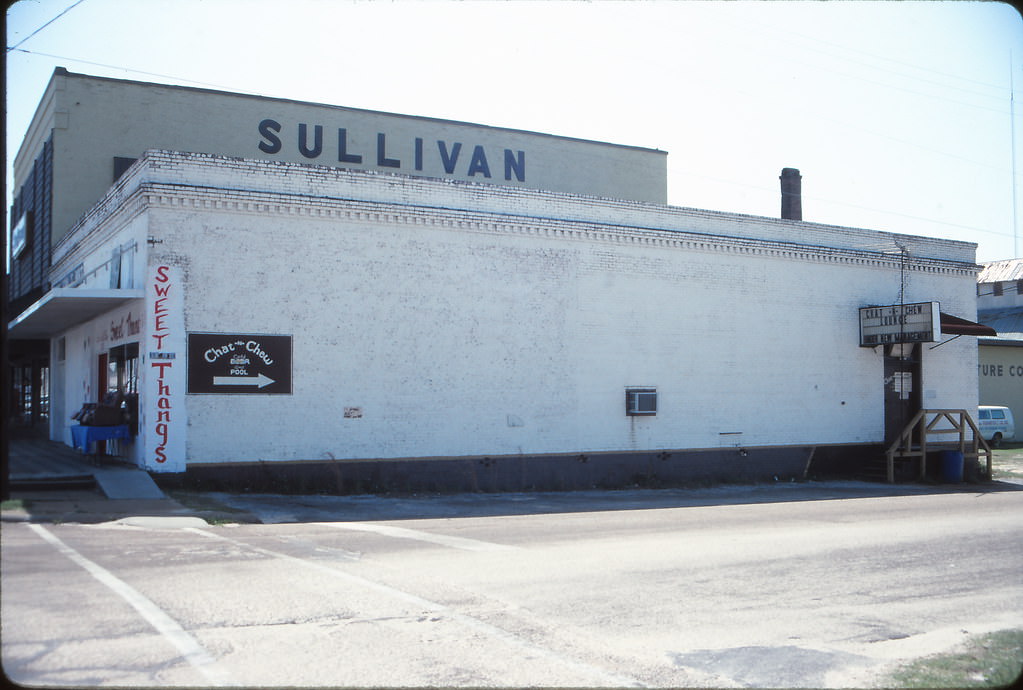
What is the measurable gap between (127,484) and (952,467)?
73.3 feet

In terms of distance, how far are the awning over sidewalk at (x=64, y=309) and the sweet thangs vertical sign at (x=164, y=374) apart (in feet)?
1.56

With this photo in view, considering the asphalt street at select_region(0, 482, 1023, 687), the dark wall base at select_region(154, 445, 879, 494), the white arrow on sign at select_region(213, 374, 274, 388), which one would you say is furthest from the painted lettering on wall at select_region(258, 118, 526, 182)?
the asphalt street at select_region(0, 482, 1023, 687)

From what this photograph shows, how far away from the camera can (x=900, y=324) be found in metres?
25.0

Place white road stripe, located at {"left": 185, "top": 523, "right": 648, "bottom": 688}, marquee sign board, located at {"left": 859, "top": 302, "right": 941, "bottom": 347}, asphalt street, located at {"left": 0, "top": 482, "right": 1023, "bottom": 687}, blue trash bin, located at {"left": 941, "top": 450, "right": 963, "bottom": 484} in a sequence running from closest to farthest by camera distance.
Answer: asphalt street, located at {"left": 0, "top": 482, "right": 1023, "bottom": 687}, white road stripe, located at {"left": 185, "top": 523, "right": 648, "bottom": 688}, marquee sign board, located at {"left": 859, "top": 302, "right": 941, "bottom": 347}, blue trash bin, located at {"left": 941, "top": 450, "right": 963, "bottom": 484}

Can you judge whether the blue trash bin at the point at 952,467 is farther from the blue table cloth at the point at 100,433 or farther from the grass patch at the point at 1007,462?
the blue table cloth at the point at 100,433

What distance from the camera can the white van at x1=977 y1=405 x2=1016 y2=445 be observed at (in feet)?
129

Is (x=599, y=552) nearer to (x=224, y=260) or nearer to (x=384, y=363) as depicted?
→ (x=384, y=363)

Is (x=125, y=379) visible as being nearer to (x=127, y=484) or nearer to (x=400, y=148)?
(x=127, y=484)

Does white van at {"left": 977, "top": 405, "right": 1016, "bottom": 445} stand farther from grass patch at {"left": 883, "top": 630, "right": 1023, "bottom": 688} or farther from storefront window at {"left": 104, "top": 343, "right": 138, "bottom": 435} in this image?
grass patch at {"left": 883, "top": 630, "right": 1023, "bottom": 688}

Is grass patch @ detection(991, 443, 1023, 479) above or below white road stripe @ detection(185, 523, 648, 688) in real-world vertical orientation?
below

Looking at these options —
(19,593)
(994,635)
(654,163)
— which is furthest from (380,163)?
(19,593)

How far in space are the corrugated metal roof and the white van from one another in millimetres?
19187

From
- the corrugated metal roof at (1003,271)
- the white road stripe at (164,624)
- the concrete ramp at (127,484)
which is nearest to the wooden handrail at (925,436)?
the concrete ramp at (127,484)

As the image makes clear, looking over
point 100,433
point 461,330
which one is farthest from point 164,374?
point 461,330
